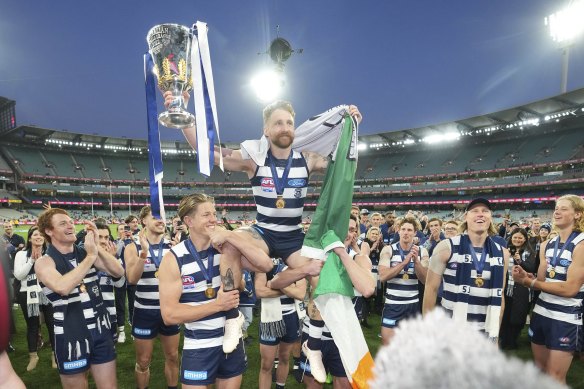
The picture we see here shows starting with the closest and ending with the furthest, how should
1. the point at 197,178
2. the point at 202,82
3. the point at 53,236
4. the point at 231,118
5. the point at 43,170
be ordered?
the point at 202,82, the point at 53,236, the point at 43,170, the point at 197,178, the point at 231,118

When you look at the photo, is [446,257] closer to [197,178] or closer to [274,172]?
[274,172]

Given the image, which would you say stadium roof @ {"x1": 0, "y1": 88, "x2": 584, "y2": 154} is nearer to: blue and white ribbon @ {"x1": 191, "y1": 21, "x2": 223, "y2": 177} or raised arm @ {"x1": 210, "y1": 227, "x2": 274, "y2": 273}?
blue and white ribbon @ {"x1": 191, "y1": 21, "x2": 223, "y2": 177}

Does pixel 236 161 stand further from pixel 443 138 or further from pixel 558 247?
pixel 443 138

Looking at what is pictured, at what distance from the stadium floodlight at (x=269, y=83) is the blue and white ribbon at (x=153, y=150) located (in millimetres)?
17429

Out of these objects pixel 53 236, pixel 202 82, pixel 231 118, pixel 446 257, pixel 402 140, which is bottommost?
pixel 446 257

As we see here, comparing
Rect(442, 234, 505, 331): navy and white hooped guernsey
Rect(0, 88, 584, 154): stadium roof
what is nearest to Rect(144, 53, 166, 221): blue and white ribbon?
Rect(442, 234, 505, 331): navy and white hooped guernsey

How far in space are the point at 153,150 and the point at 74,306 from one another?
73.3 inches

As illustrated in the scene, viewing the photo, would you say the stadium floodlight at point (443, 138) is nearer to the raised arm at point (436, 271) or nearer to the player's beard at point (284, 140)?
the raised arm at point (436, 271)

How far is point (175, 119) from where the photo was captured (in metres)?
2.96

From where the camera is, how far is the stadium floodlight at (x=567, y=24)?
93.2 ft

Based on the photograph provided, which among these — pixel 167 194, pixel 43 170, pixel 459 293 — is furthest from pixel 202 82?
pixel 43 170

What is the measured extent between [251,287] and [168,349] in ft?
8.26

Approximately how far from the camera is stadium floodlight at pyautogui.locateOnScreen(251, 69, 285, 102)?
804 inches

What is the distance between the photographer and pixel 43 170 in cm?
5747
